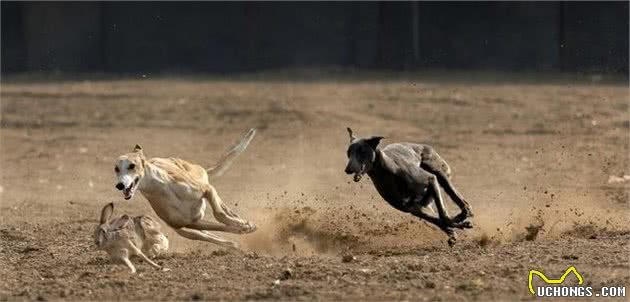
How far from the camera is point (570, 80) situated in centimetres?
2292

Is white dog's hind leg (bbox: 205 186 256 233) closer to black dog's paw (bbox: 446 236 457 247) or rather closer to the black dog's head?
the black dog's head

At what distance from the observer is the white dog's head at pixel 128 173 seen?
10000 mm

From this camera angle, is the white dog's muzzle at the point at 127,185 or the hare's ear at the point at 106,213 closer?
the white dog's muzzle at the point at 127,185

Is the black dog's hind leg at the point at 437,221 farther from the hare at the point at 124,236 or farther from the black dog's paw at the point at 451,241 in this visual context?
the hare at the point at 124,236

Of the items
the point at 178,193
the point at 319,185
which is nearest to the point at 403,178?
the point at 178,193

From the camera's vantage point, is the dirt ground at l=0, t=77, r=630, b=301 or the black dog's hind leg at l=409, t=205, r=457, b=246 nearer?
the dirt ground at l=0, t=77, r=630, b=301

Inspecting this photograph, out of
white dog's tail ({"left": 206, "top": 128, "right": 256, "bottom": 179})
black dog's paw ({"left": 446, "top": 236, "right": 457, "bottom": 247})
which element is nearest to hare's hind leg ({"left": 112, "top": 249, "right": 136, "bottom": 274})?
white dog's tail ({"left": 206, "top": 128, "right": 256, "bottom": 179})

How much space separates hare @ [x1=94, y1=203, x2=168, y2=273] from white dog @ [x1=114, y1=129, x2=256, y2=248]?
0.67ft

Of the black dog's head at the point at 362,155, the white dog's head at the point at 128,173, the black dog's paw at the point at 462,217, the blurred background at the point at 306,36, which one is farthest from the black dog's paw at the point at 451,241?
the blurred background at the point at 306,36

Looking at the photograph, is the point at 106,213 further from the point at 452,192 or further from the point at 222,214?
the point at 452,192

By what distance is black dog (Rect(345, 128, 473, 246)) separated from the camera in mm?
10492

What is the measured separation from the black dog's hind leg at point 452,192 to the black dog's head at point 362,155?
2.80ft

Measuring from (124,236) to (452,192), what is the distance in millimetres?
2734

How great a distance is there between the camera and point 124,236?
9.93 meters
